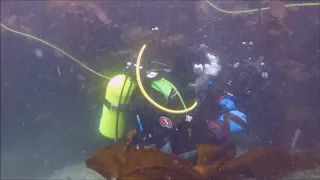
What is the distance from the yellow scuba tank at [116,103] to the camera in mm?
4070

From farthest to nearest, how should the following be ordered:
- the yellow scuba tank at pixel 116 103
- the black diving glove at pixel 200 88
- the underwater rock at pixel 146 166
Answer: the yellow scuba tank at pixel 116 103, the black diving glove at pixel 200 88, the underwater rock at pixel 146 166

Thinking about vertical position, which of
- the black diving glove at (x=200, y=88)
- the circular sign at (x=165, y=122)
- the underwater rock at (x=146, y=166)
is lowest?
the underwater rock at (x=146, y=166)

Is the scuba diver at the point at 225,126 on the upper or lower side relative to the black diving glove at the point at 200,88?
lower

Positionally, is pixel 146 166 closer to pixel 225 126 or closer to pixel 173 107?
pixel 173 107

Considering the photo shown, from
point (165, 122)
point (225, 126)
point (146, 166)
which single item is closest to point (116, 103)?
point (165, 122)

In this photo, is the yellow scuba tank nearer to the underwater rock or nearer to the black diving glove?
the underwater rock

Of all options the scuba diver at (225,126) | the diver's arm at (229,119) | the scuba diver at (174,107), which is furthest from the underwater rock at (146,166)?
the diver's arm at (229,119)

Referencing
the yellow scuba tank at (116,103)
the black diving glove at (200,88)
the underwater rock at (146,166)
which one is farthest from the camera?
the yellow scuba tank at (116,103)

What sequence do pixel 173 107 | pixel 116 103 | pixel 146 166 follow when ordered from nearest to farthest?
pixel 146 166 → pixel 173 107 → pixel 116 103

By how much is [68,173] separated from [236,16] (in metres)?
5.17

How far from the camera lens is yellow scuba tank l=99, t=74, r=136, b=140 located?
407 cm

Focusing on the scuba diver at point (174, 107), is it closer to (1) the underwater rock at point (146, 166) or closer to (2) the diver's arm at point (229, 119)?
(2) the diver's arm at point (229, 119)

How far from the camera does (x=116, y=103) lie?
4.20m

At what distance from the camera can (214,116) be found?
394 centimetres
